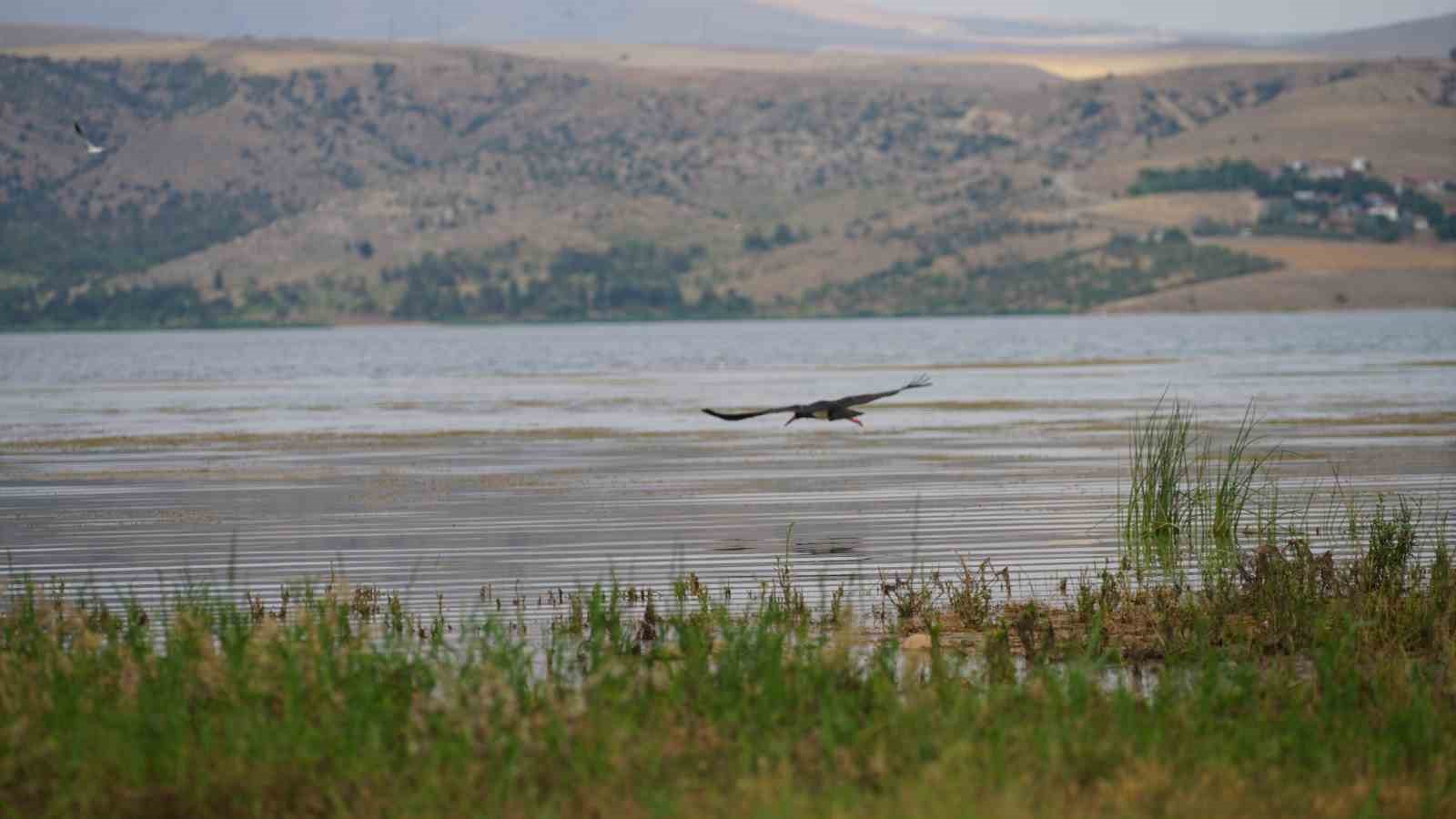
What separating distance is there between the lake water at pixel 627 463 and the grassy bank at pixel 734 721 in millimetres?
2893

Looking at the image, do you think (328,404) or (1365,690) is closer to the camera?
(1365,690)

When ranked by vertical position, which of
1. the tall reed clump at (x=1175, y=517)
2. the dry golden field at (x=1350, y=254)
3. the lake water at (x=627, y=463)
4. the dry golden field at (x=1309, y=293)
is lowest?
the lake water at (x=627, y=463)

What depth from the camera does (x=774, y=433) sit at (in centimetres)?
4269

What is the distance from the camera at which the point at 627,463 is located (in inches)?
1325

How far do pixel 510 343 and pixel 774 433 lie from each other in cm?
8717

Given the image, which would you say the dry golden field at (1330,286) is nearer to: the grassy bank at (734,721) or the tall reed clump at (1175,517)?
the tall reed clump at (1175,517)

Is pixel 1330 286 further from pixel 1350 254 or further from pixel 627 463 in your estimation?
pixel 627 463

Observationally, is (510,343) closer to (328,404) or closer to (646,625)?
(328,404)

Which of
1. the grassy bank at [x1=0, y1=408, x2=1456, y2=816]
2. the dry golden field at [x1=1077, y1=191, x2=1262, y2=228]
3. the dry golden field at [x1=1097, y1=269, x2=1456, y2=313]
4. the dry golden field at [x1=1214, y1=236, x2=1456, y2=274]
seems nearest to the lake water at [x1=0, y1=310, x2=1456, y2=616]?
the grassy bank at [x1=0, y1=408, x2=1456, y2=816]

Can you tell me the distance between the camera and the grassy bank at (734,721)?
938 centimetres

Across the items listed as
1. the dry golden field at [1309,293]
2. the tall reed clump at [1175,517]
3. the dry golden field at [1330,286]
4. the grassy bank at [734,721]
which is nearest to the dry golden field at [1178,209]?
the dry golden field at [1330,286]

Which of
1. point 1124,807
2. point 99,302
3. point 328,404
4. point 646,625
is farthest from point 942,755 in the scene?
point 99,302

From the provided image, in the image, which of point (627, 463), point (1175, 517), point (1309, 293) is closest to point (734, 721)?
point (1175, 517)

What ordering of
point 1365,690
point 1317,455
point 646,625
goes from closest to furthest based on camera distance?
1. point 1365,690
2. point 646,625
3. point 1317,455
